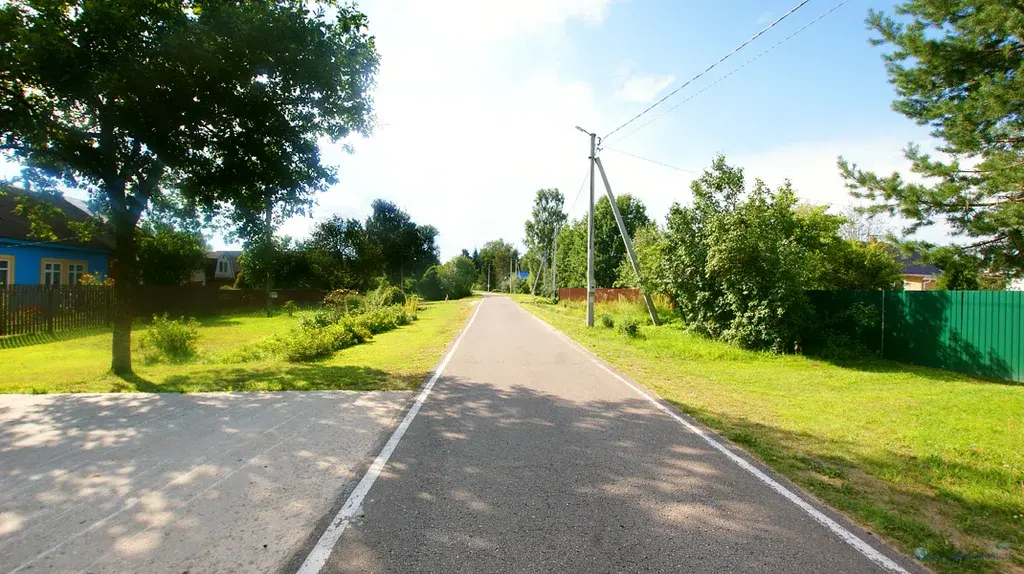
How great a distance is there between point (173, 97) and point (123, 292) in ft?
13.9

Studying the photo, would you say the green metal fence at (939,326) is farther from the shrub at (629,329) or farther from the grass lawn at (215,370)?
the grass lawn at (215,370)

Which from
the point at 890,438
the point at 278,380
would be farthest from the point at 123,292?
the point at 890,438

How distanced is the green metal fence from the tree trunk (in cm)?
1751

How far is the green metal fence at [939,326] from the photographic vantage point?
10.6 m

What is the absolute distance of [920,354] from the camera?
40.8 ft

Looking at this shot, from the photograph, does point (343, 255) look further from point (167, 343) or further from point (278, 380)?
point (278, 380)

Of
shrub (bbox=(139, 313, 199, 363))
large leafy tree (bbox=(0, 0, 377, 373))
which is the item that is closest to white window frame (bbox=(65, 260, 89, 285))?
shrub (bbox=(139, 313, 199, 363))

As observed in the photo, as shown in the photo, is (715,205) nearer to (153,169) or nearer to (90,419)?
(153,169)

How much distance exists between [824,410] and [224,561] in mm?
7878

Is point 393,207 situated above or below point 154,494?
above

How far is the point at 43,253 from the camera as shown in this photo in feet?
77.3

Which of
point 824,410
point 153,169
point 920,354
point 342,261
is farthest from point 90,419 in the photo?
point 342,261

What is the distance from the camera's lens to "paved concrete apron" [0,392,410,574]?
3.27 meters

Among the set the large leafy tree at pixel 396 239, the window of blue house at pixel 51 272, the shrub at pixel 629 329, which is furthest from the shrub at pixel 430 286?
the shrub at pixel 629 329
